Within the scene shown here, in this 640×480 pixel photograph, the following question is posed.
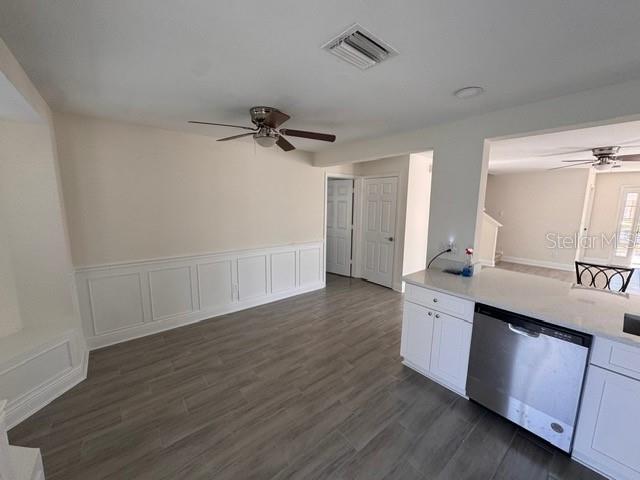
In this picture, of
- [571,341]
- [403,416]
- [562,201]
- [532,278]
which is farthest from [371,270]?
[562,201]

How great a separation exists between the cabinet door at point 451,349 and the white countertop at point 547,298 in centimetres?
27

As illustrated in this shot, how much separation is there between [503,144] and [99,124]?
5038 mm

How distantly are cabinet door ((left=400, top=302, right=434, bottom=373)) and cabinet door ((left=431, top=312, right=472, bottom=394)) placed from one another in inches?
2.2

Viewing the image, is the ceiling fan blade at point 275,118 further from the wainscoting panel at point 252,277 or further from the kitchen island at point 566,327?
the wainscoting panel at point 252,277

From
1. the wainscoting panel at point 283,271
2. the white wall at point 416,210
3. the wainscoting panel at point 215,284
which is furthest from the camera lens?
the white wall at point 416,210

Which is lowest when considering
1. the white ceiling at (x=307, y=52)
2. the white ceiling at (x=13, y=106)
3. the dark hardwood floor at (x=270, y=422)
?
the dark hardwood floor at (x=270, y=422)

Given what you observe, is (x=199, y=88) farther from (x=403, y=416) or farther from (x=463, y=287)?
(x=403, y=416)

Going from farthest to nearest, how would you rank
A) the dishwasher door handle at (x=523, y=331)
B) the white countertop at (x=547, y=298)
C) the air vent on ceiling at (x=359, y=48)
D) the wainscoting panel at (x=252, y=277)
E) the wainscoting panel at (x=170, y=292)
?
the wainscoting panel at (x=252, y=277) < the wainscoting panel at (x=170, y=292) < the dishwasher door handle at (x=523, y=331) < the white countertop at (x=547, y=298) < the air vent on ceiling at (x=359, y=48)

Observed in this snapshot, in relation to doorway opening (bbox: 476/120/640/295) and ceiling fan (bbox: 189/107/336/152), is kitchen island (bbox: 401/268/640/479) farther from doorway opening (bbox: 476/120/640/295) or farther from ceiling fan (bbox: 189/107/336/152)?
doorway opening (bbox: 476/120/640/295)

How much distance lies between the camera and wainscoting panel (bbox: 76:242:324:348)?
286 cm

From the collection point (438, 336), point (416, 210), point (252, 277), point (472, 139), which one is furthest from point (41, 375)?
point (416, 210)

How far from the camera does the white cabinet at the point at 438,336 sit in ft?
7.04

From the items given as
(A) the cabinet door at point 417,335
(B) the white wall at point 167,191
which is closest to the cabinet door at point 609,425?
(A) the cabinet door at point 417,335

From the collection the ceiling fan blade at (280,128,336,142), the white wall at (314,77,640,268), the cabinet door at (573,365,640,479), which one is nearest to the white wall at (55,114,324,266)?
the ceiling fan blade at (280,128,336,142)
